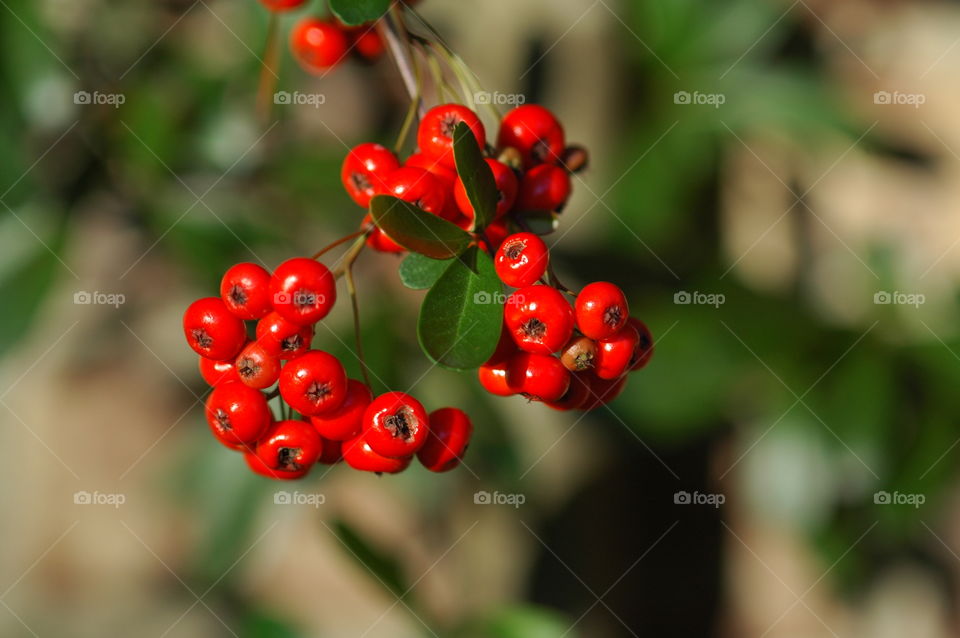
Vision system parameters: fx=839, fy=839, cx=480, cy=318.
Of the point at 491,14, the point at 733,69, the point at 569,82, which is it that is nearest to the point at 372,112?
the point at 491,14

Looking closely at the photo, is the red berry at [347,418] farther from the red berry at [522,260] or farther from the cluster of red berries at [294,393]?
the red berry at [522,260]

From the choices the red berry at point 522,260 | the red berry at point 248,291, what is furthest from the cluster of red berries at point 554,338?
the red berry at point 248,291

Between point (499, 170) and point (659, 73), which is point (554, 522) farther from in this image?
point (499, 170)

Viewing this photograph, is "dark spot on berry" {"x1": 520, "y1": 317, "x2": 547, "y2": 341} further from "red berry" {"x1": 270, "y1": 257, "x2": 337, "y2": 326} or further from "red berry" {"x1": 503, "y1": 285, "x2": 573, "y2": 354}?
"red berry" {"x1": 270, "y1": 257, "x2": 337, "y2": 326}

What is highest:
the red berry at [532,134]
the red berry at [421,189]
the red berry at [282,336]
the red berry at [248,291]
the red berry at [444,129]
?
the red berry at [532,134]

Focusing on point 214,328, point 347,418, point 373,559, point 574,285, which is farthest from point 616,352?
point 574,285

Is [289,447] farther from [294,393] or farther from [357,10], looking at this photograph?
[357,10]

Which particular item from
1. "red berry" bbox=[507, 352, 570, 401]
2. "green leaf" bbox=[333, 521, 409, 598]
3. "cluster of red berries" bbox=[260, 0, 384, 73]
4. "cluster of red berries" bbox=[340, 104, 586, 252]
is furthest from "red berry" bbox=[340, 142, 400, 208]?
"green leaf" bbox=[333, 521, 409, 598]
